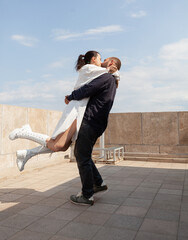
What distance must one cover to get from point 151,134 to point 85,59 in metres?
5.43

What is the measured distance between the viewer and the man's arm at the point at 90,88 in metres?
3.07

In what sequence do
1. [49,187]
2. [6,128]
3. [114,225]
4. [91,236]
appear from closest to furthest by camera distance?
[91,236]
[114,225]
[49,187]
[6,128]

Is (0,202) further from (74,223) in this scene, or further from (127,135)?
(127,135)

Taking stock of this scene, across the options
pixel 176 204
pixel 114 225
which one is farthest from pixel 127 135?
pixel 114 225

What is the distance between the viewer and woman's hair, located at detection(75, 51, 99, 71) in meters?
3.36

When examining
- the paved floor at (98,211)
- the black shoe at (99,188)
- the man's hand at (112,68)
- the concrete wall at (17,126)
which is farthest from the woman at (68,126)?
the concrete wall at (17,126)

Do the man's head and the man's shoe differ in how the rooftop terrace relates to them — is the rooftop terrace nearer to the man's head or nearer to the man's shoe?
Answer: the man's shoe

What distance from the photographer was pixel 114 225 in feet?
8.52

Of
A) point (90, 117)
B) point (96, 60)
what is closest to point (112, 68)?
point (96, 60)

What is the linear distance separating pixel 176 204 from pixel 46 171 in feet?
11.0

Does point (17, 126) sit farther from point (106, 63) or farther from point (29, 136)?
point (106, 63)

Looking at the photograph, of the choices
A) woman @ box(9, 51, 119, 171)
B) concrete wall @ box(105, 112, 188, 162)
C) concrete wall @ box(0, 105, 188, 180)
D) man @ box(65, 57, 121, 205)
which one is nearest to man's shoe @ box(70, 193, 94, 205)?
man @ box(65, 57, 121, 205)

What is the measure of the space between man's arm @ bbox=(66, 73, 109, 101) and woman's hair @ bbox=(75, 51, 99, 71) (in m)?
0.37

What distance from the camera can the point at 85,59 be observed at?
3.42m
